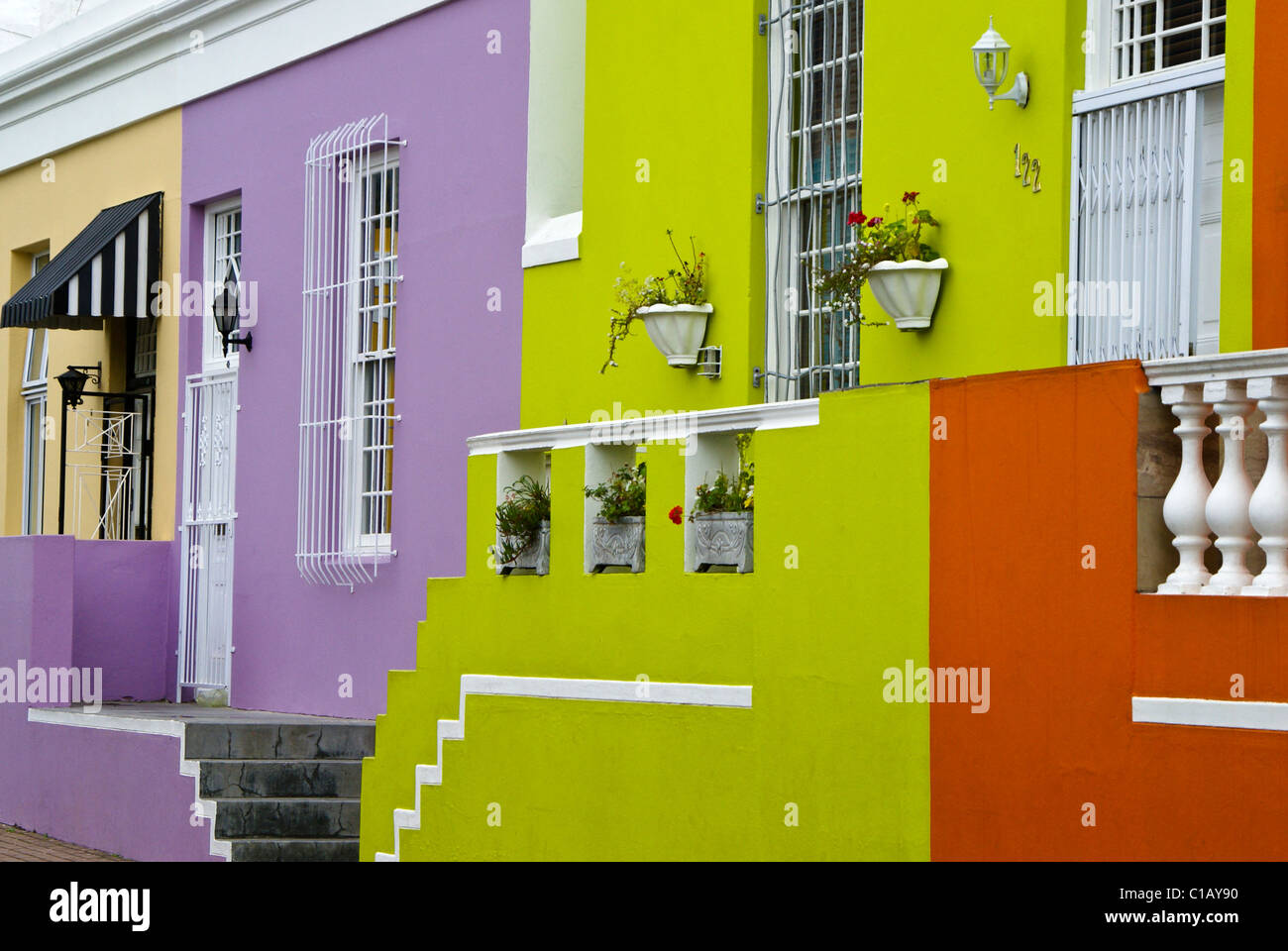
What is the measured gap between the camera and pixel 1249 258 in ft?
22.8

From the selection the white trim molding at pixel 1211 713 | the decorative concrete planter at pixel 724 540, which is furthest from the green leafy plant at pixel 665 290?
the white trim molding at pixel 1211 713

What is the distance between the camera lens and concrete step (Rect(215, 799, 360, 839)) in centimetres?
1070

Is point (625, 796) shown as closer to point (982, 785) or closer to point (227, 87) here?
point (982, 785)

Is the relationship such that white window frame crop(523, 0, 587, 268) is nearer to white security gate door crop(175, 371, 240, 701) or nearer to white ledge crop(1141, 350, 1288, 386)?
white security gate door crop(175, 371, 240, 701)

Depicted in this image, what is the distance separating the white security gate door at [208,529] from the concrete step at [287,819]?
8.67 feet

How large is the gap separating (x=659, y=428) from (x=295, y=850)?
13.3 feet

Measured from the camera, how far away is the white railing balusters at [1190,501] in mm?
5961

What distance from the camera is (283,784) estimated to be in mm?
10938

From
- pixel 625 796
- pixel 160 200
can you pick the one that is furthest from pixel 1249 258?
pixel 160 200

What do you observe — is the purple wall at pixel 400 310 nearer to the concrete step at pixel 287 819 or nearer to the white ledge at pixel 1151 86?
the concrete step at pixel 287 819
